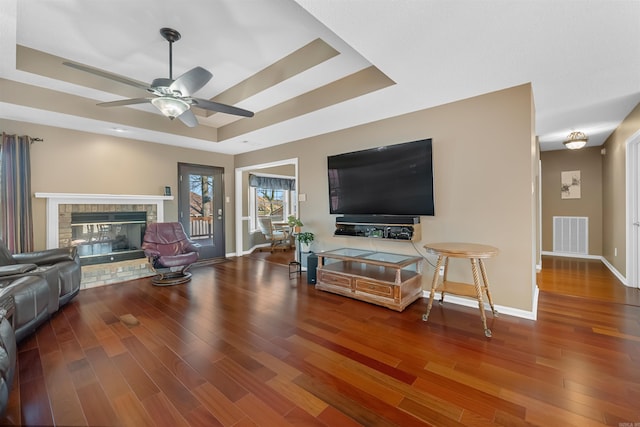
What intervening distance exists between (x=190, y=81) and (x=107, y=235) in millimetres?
3582

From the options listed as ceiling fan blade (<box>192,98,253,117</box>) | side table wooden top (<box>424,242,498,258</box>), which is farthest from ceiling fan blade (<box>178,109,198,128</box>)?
side table wooden top (<box>424,242,498,258</box>)

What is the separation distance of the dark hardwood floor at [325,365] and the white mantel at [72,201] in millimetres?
1562

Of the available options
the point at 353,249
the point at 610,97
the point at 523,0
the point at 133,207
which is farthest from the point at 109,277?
the point at 610,97

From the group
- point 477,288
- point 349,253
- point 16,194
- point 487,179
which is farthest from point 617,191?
point 16,194

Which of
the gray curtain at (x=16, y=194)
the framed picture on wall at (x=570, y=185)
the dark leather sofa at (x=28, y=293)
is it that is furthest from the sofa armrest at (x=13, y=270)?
the framed picture on wall at (x=570, y=185)

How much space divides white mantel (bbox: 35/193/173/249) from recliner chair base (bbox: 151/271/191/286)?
1423 mm

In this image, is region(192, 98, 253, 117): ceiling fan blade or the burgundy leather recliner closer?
region(192, 98, 253, 117): ceiling fan blade

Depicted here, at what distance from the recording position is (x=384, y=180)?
362cm

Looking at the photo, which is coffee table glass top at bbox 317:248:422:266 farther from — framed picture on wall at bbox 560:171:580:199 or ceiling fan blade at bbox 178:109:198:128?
framed picture on wall at bbox 560:171:580:199

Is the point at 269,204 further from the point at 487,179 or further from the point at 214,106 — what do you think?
the point at 487,179

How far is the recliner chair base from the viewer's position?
13.4ft

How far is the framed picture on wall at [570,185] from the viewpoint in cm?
589

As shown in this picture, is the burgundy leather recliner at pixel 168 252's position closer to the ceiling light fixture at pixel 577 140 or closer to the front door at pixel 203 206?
the front door at pixel 203 206

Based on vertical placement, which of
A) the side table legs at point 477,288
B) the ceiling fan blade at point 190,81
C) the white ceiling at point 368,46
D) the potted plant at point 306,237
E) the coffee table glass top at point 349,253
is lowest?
the side table legs at point 477,288
